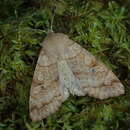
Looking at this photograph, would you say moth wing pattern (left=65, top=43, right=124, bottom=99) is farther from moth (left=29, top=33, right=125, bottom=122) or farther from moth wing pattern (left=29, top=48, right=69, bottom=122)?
moth wing pattern (left=29, top=48, right=69, bottom=122)

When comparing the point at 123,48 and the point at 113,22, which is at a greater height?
the point at 113,22

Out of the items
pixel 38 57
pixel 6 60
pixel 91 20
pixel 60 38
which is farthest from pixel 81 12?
pixel 6 60

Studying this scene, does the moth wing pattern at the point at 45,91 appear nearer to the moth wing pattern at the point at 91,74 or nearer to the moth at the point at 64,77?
the moth at the point at 64,77

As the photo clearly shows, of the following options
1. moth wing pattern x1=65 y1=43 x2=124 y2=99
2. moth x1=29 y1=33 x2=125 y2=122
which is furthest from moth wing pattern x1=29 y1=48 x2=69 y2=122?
moth wing pattern x1=65 y1=43 x2=124 y2=99

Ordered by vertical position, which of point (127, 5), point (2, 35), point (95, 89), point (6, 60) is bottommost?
point (95, 89)

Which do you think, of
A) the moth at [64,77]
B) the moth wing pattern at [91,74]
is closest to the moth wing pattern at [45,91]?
the moth at [64,77]

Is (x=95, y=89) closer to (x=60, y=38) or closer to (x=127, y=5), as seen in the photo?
(x=60, y=38)
